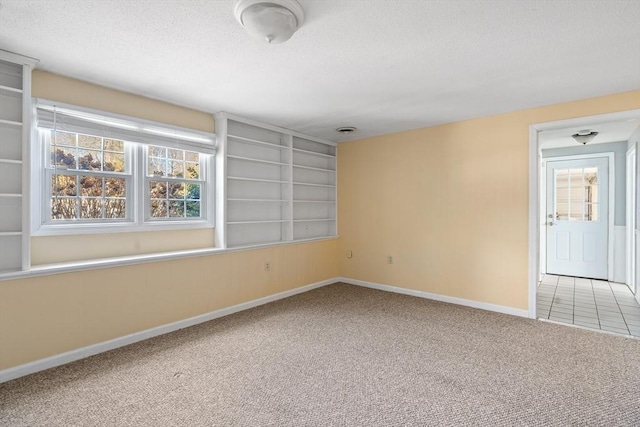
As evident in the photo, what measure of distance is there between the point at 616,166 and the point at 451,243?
11.6ft

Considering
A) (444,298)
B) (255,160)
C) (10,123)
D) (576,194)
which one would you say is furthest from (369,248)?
(10,123)

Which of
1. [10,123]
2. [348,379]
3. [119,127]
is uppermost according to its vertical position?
[119,127]

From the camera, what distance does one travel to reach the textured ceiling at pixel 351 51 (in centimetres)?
188

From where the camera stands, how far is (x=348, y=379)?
2.36 meters

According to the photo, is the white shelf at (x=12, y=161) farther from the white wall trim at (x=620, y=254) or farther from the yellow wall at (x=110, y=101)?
the white wall trim at (x=620, y=254)

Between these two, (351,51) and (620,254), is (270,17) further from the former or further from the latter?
(620,254)

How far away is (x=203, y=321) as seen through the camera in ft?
11.8

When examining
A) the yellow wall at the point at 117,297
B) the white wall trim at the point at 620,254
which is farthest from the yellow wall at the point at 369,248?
the white wall trim at the point at 620,254

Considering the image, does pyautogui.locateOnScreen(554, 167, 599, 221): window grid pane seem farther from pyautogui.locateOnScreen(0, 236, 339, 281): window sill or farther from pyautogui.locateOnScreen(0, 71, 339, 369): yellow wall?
pyautogui.locateOnScreen(0, 236, 339, 281): window sill

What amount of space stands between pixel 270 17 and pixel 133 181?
2299 millimetres

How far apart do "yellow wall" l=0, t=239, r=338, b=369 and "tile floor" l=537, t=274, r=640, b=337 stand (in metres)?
3.54

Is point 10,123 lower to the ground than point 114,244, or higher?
higher

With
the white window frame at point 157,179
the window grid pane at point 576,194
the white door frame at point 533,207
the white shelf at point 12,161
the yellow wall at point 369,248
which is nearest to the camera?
the white shelf at point 12,161

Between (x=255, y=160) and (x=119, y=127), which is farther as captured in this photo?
(x=255, y=160)
